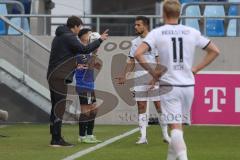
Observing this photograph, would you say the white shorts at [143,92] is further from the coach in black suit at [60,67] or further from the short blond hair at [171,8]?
the short blond hair at [171,8]

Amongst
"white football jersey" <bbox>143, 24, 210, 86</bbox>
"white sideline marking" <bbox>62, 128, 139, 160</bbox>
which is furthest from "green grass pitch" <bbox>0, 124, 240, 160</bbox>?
"white football jersey" <bbox>143, 24, 210, 86</bbox>

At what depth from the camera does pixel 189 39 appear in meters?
8.59

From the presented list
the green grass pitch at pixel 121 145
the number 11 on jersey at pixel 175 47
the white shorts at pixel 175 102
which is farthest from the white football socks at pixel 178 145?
the green grass pitch at pixel 121 145

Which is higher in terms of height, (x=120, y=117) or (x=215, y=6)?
(x=215, y=6)

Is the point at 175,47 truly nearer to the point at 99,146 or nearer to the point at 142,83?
the point at 99,146

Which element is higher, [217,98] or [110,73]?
[110,73]

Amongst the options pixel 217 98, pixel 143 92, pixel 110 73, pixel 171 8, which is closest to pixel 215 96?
pixel 217 98

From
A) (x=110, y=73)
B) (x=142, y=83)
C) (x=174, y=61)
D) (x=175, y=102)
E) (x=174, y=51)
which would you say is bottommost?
(x=110, y=73)

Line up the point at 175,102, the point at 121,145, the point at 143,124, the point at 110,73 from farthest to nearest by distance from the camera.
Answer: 1. the point at 110,73
2. the point at 143,124
3. the point at 121,145
4. the point at 175,102

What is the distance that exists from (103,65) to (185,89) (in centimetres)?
971

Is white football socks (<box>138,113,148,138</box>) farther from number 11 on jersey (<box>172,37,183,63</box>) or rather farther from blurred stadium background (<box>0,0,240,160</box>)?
number 11 on jersey (<box>172,37,183,63</box>)

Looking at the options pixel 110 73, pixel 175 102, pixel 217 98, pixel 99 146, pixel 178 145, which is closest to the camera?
pixel 178 145

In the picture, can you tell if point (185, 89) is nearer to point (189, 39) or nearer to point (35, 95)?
point (189, 39)

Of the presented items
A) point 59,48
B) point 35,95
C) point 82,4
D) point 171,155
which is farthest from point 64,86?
point 82,4
